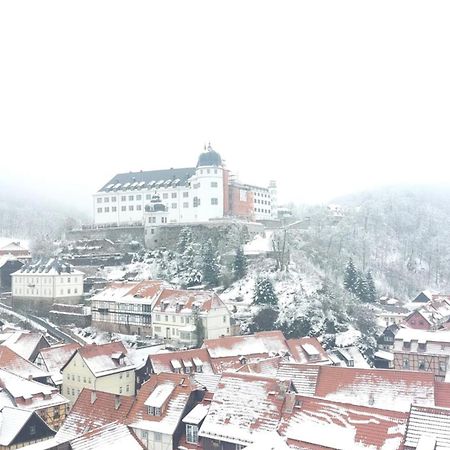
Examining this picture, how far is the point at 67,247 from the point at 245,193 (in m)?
34.0

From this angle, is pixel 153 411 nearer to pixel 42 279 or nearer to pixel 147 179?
pixel 42 279

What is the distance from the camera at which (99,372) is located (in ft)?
163

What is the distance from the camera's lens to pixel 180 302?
6856 cm

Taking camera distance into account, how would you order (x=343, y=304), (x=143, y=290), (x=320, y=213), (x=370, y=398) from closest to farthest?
(x=370, y=398)
(x=143, y=290)
(x=343, y=304)
(x=320, y=213)

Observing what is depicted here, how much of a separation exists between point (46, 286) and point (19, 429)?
51490 mm

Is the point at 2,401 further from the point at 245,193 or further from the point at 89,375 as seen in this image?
the point at 245,193

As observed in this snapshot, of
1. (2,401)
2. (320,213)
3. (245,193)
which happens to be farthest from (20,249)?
(2,401)

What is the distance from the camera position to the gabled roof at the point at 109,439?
2947 centimetres

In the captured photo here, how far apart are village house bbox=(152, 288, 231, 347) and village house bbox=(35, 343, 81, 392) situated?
15.6m

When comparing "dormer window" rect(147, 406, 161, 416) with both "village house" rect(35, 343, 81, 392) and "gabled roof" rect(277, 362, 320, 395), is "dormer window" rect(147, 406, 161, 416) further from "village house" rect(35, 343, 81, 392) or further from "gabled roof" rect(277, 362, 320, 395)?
"village house" rect(35, 343, 81, 392)

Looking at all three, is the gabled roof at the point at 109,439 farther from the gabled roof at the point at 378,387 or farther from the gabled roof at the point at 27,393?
the gabled roof at the point at 378,387

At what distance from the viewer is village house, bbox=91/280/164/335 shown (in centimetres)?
7175

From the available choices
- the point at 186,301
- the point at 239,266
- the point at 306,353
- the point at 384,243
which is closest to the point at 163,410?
the point at 306,353

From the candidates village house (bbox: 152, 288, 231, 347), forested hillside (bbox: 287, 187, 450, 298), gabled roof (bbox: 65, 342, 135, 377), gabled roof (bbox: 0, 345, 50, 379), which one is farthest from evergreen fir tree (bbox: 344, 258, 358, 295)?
gabled roof (bbox: 0, 345, 50, 379)
